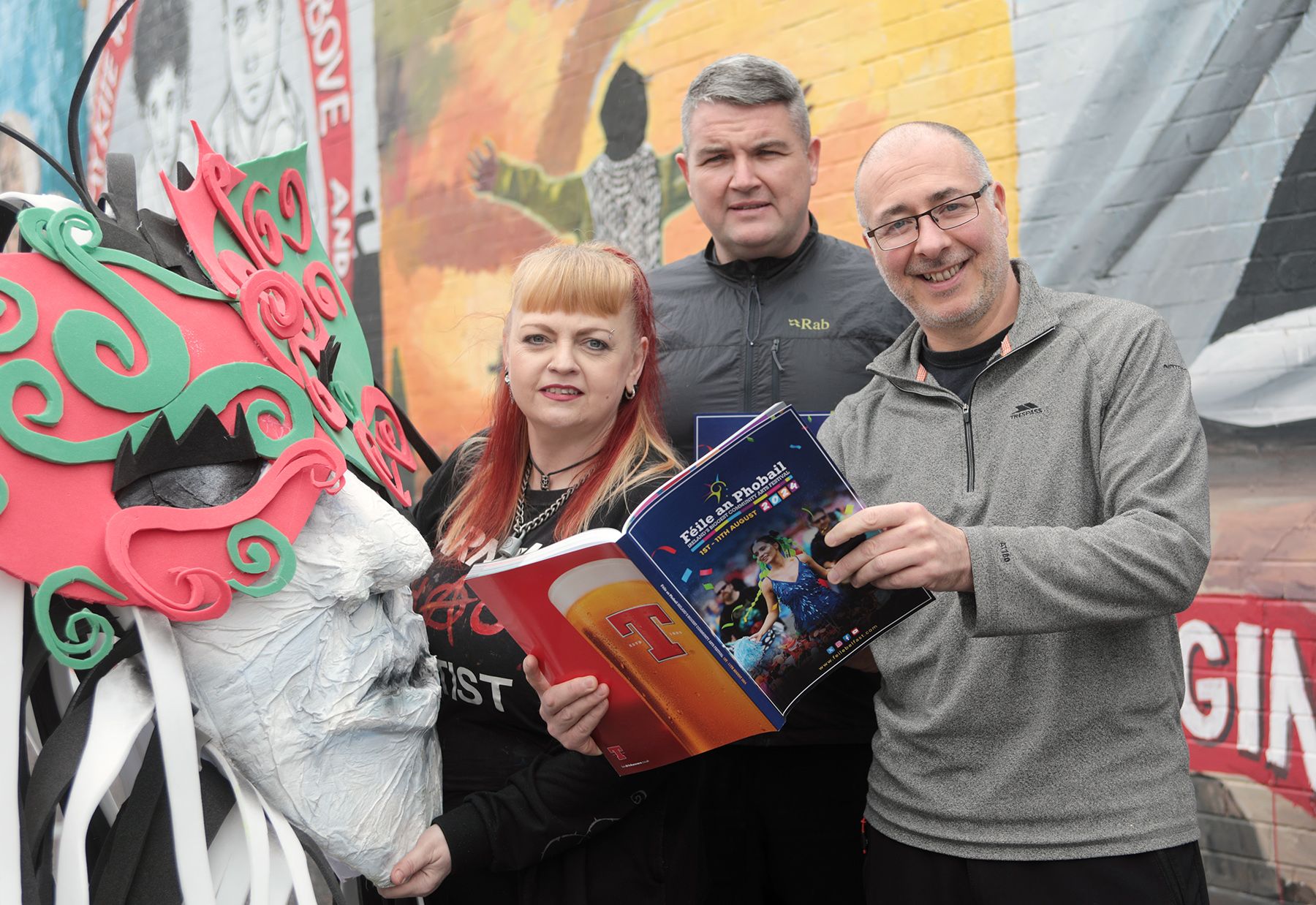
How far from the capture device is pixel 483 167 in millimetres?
4211

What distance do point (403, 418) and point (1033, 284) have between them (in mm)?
974

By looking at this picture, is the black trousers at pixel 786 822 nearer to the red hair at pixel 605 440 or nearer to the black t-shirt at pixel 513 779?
the black t-shirt at pixel 513 779

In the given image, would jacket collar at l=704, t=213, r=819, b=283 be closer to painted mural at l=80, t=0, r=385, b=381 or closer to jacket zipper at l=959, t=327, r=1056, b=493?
jacket zipper at l=959, t=327, r=1056, b=493

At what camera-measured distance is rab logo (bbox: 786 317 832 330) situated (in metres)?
2.07

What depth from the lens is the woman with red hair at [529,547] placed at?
1552 millimetres

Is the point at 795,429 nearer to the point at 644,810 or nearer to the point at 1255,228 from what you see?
the point at 644,810

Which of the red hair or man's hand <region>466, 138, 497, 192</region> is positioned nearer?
the red hair

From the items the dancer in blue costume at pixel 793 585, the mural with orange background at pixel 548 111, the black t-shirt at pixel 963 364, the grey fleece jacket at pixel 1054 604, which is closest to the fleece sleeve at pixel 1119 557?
the grey fleece jacket at pixel 1054 604

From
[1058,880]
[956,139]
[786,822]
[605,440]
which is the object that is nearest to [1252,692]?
[786,822]

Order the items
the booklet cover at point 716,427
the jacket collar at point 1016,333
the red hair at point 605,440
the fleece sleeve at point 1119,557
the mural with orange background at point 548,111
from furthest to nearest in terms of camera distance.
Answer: the mural with orange background at point 548,111 → the booklet cover at point 716,427 → the red hair at point 605,440 → the jacket collar at point 1016,333 → the fleece sleeve at point 1119,557

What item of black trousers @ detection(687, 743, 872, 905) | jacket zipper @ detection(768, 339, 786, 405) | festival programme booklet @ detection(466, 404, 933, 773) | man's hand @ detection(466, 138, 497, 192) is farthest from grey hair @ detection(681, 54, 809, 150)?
man's hand @ detection(466, 138, 497, 192)

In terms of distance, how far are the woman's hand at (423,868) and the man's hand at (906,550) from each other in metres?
0.68

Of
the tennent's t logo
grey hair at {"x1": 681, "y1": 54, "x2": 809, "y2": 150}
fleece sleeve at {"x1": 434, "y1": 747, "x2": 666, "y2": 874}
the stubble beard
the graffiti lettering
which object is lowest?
the graffiti lettering

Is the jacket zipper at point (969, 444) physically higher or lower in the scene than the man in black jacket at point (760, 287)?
lower
